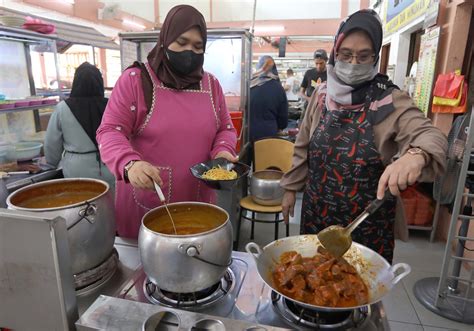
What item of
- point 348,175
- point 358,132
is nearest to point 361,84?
point 358,132

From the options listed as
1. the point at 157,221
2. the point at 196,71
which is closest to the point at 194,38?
the point at 196,71

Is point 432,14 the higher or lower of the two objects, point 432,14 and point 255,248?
the higher

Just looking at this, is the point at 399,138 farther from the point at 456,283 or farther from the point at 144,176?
the point at 456,283

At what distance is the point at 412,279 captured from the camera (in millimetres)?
2688

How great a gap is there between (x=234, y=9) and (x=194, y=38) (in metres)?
9.00

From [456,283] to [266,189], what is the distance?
5.25 feet

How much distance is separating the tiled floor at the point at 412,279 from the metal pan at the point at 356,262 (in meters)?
1.57

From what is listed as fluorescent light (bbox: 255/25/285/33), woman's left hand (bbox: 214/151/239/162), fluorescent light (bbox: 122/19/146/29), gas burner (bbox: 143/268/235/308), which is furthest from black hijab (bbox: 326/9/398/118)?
fluorescent light (bbox: 122/19/146/29)

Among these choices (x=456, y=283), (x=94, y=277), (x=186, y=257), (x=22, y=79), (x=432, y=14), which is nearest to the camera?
(x=186, y=257)

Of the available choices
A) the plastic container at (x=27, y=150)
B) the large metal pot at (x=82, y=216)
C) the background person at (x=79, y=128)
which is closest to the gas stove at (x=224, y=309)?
the large metal pot at (x=82, y=216)

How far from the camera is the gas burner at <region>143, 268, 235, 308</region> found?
807 millimetres

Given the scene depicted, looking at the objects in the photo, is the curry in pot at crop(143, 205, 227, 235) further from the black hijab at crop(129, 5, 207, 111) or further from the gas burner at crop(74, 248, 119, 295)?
the black hijab at crop(129, 5, 207, 111)

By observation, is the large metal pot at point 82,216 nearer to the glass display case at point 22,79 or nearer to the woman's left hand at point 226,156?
the woman's left hand at point 226,156

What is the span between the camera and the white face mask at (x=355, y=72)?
1.34 m
